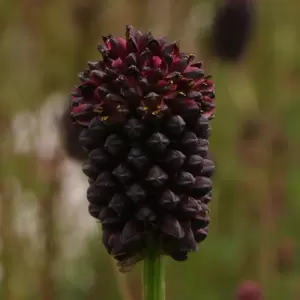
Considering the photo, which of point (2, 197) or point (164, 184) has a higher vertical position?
point (2, 197)

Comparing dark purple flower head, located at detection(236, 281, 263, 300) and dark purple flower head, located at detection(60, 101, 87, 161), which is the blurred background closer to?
dark purple flower head, located at detection(60, 101, 87, 161)

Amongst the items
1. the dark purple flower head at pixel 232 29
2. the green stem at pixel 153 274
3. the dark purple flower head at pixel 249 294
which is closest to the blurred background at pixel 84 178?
the dark purple flower head at pixel 232 29

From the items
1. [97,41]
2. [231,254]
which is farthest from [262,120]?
[97,41]

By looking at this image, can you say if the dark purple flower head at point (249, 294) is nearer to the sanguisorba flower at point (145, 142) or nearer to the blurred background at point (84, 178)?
the blurred background at point (84, 178)

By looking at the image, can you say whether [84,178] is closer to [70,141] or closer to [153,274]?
[70,141]

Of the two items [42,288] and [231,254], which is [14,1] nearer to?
[42,288]

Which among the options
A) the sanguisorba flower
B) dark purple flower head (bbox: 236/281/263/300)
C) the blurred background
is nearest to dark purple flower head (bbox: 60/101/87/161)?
the blurred background
